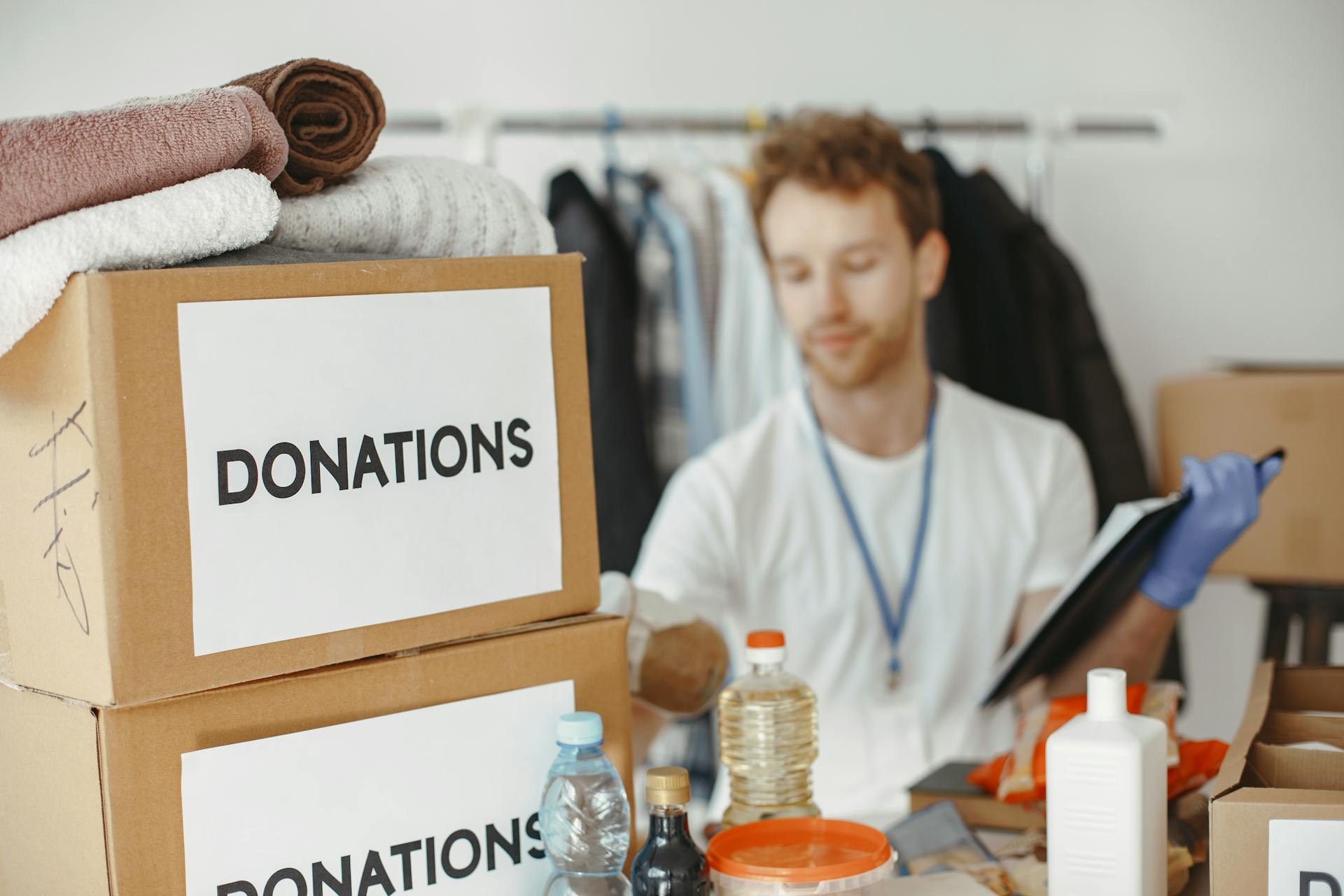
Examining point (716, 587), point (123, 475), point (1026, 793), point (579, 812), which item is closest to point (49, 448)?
point (123, 475)

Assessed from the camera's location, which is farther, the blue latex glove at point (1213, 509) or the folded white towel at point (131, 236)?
the blue latex glove at point (1213, 509)

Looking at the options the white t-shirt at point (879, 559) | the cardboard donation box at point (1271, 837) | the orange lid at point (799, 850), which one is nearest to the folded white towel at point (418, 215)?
the orange lid at point (799, 850)

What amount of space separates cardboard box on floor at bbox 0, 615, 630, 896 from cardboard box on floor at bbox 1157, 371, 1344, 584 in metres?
1.51

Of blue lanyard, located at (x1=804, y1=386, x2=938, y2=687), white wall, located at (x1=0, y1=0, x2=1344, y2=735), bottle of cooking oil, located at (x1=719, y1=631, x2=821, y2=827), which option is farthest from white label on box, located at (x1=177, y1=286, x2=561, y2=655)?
white wall, located at (x1=0, y1=0, x2=1344, y2=735)

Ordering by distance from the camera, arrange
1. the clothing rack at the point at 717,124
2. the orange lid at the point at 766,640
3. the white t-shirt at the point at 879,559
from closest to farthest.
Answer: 1. the orange lid at the point at 766,640
2. the white t-shirt at the point at 879,559
3. the clothing rack at the point at 717,124

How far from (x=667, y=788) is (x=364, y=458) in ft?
0.86

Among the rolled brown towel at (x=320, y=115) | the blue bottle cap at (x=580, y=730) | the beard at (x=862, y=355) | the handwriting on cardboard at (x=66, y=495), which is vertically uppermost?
the rolled brown towel at (x=320, y=115)

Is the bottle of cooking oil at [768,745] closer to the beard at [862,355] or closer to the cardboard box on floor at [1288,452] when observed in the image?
the beard at [862,355]

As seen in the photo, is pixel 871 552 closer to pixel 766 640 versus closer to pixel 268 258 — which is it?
pixel 766 640

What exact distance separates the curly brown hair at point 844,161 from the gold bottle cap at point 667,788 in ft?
4.27

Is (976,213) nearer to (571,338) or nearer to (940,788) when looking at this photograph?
(940,788)

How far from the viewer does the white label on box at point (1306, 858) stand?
2.21ft

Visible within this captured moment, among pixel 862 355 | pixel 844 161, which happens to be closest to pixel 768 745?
pixel 862 355

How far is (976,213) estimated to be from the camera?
2107 millimetres
